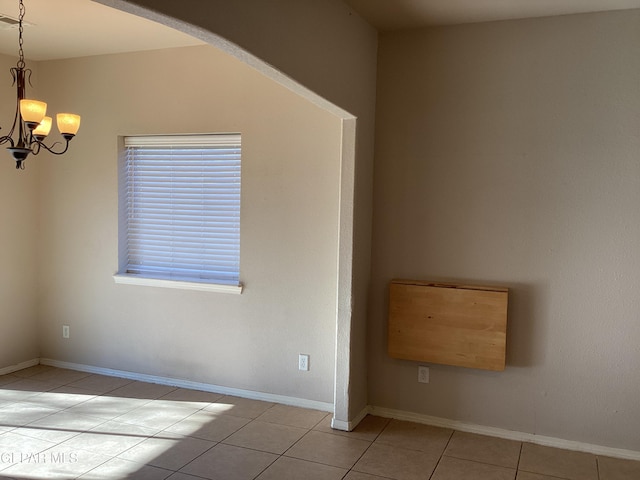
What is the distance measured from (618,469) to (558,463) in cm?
Answer: 32

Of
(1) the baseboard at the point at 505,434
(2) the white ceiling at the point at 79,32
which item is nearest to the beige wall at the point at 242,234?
(2) the white ceiling at the point at 79,32

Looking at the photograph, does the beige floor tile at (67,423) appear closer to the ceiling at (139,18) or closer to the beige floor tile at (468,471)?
the beige floor tile at (468,471)

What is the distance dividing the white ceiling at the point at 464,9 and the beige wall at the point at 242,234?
781mm

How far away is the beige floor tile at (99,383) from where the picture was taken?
4.32 meters

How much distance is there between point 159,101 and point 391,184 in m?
1.97

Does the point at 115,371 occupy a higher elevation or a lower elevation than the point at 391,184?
lower

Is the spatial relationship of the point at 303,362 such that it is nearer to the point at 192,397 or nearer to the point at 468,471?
the point at 192,397

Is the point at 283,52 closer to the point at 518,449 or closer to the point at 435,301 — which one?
the point at 435,301

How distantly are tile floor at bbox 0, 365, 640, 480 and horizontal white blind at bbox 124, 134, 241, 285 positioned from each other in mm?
1033

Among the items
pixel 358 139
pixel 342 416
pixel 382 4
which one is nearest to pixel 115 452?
pixel 342 416

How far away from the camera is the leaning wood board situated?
136 inches

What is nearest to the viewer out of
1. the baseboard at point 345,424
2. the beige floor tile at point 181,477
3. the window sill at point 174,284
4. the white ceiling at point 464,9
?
the beige floor tile at point 181,477

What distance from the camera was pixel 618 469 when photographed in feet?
10.3

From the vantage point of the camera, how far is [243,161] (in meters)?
4.14
